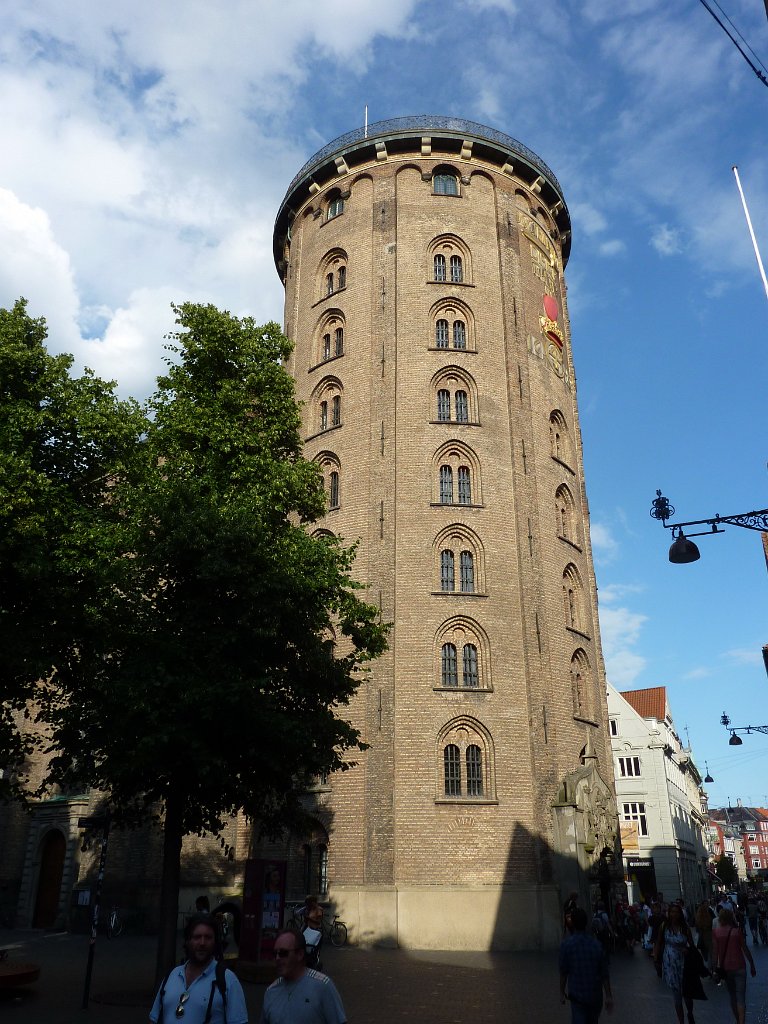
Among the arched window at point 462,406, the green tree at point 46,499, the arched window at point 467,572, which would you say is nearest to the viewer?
the green tree at point 46,499

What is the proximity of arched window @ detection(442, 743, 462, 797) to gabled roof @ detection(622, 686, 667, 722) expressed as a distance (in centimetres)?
Answer: 4357

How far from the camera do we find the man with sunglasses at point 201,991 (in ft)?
17.2

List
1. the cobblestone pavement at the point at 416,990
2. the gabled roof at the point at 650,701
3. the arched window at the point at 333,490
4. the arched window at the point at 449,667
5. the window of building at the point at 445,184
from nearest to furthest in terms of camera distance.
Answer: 1. the cobblestone pavement at the point at 416,990
2. the arched window at the point at 449,667
3. the arched window at the point at 333,490
4. the window of building at the point at 445,184
5. the gabled roof at the point at 650,701

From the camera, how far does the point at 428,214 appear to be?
3419 centimetres

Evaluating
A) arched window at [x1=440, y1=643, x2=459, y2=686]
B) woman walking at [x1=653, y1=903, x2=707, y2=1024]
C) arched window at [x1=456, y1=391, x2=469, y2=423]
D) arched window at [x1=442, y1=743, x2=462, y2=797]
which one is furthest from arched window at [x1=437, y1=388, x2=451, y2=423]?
woman walking at [x1=653, y1=903, x2=707, y2=1024]

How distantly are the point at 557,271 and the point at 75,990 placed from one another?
3420cm

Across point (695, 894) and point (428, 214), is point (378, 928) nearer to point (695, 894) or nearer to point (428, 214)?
point (428, 214)

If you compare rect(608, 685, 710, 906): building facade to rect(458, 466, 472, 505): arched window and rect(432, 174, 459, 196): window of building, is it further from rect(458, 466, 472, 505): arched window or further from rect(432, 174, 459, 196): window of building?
rect(432, 174, 459, 196): window of building

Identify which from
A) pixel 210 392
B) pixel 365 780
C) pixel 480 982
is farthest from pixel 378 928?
pixel 210 392

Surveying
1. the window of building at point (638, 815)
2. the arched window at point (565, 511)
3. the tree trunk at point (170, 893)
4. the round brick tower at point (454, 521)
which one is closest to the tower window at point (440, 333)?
the round brick tower at point (454, 521)

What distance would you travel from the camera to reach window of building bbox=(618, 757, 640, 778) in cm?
5566

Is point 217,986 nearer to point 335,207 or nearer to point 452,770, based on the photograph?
point 452,770

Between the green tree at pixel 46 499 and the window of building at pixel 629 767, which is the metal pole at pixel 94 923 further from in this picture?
the window of building at pixel 629 767

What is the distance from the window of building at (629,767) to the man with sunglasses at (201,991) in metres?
55.2
